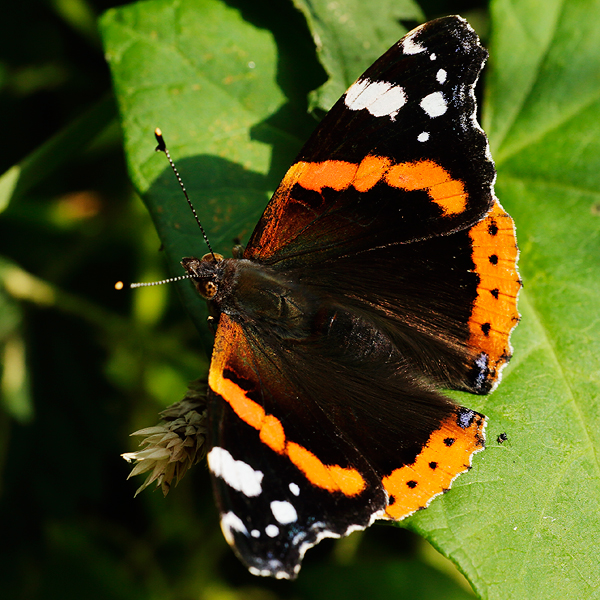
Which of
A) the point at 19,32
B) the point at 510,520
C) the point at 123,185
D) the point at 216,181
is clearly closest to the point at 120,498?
the point at 123,185

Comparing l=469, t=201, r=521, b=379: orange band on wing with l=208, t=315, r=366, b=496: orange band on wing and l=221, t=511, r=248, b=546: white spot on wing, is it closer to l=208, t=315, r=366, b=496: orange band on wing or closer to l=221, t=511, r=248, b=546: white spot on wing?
l=208, t=315, r=366, b=496: orange band on wing

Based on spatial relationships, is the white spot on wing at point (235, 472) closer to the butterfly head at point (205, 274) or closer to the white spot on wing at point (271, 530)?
the white spot on wing at point (271, 530)

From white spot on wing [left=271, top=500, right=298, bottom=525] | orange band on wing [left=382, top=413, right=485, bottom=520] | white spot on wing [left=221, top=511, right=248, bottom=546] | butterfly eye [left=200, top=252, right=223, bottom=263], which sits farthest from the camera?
butterfly eye [left=200, top=252, right=223, bottom=263]

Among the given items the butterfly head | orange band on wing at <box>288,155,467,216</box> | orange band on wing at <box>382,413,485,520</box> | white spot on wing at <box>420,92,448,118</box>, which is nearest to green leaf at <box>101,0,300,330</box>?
the butterfly head

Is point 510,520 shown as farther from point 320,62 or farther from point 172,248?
point 320,62

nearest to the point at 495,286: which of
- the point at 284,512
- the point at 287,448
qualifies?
the point at 287,448

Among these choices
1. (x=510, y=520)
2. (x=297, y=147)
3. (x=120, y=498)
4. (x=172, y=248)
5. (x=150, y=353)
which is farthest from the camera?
(x=120, y=498)

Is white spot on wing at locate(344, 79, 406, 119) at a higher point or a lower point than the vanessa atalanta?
higher
